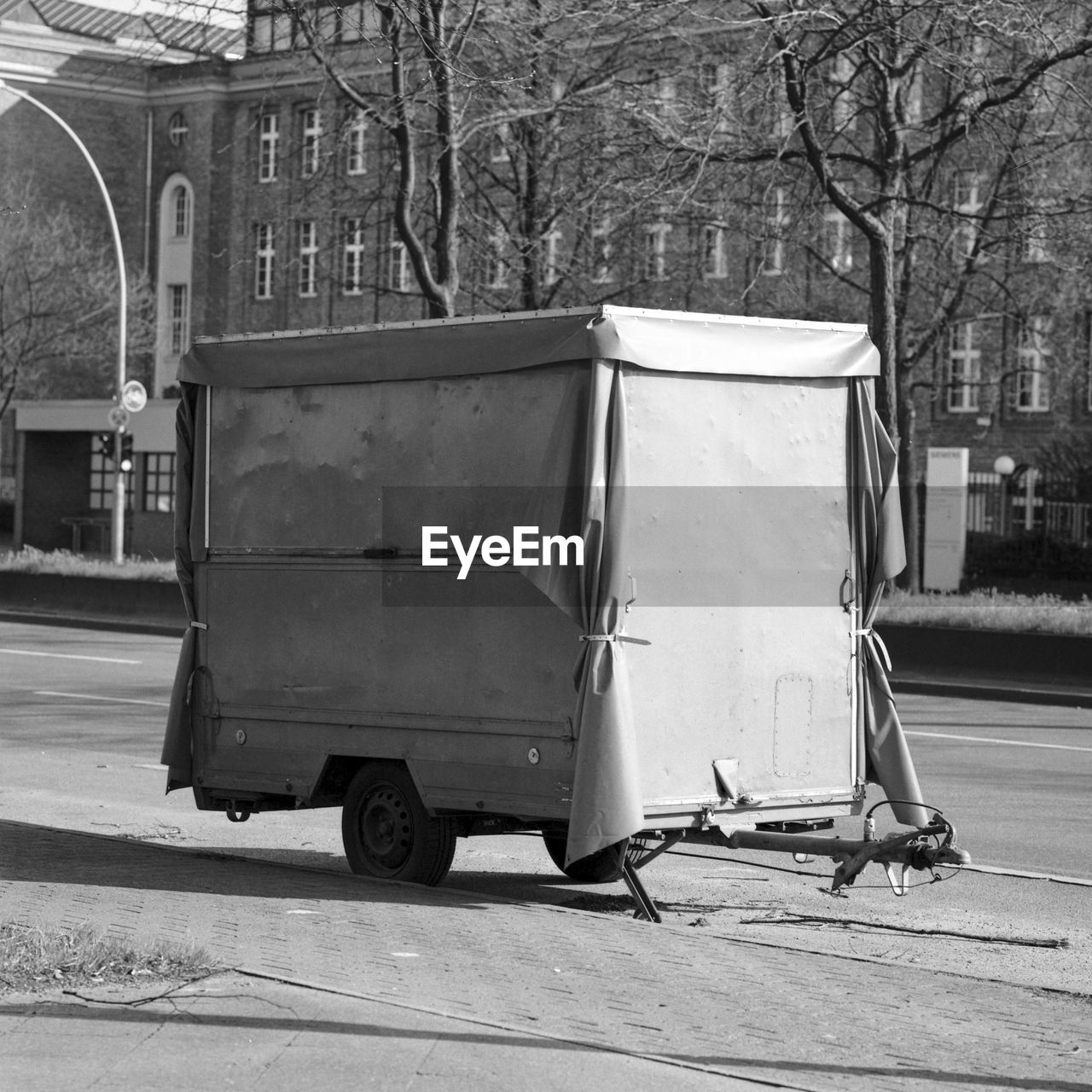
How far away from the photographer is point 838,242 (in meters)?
37.0

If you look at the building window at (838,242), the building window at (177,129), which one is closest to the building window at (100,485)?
the building window at (177,129)

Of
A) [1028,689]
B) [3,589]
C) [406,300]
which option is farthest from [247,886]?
[406,300]

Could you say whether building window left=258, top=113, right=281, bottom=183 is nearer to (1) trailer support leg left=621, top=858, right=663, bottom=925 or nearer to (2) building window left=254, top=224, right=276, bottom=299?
(2) building window left=254, top=224, right=276, bottom=299

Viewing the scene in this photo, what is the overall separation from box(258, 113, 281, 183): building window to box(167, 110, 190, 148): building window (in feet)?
19.9

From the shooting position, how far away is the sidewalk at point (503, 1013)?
531cm

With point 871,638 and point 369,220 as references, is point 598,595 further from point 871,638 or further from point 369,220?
point 369,220

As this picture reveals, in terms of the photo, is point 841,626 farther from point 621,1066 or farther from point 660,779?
point 621,1066

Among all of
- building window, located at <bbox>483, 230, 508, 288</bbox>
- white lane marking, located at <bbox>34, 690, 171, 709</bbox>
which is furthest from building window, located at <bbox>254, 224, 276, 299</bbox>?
white lane marking, located at <bbox>34, 690, 171, 709</bbox>

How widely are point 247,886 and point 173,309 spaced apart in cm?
6209

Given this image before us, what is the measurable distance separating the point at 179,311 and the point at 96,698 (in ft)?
170

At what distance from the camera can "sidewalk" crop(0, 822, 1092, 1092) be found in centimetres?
531

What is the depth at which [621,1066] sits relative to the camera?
17.7 ft

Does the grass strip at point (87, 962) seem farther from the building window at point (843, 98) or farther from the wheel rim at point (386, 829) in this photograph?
the building window at point (843, 98)

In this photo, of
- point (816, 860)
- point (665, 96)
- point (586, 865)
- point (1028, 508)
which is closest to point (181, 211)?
point (1028, 508)
